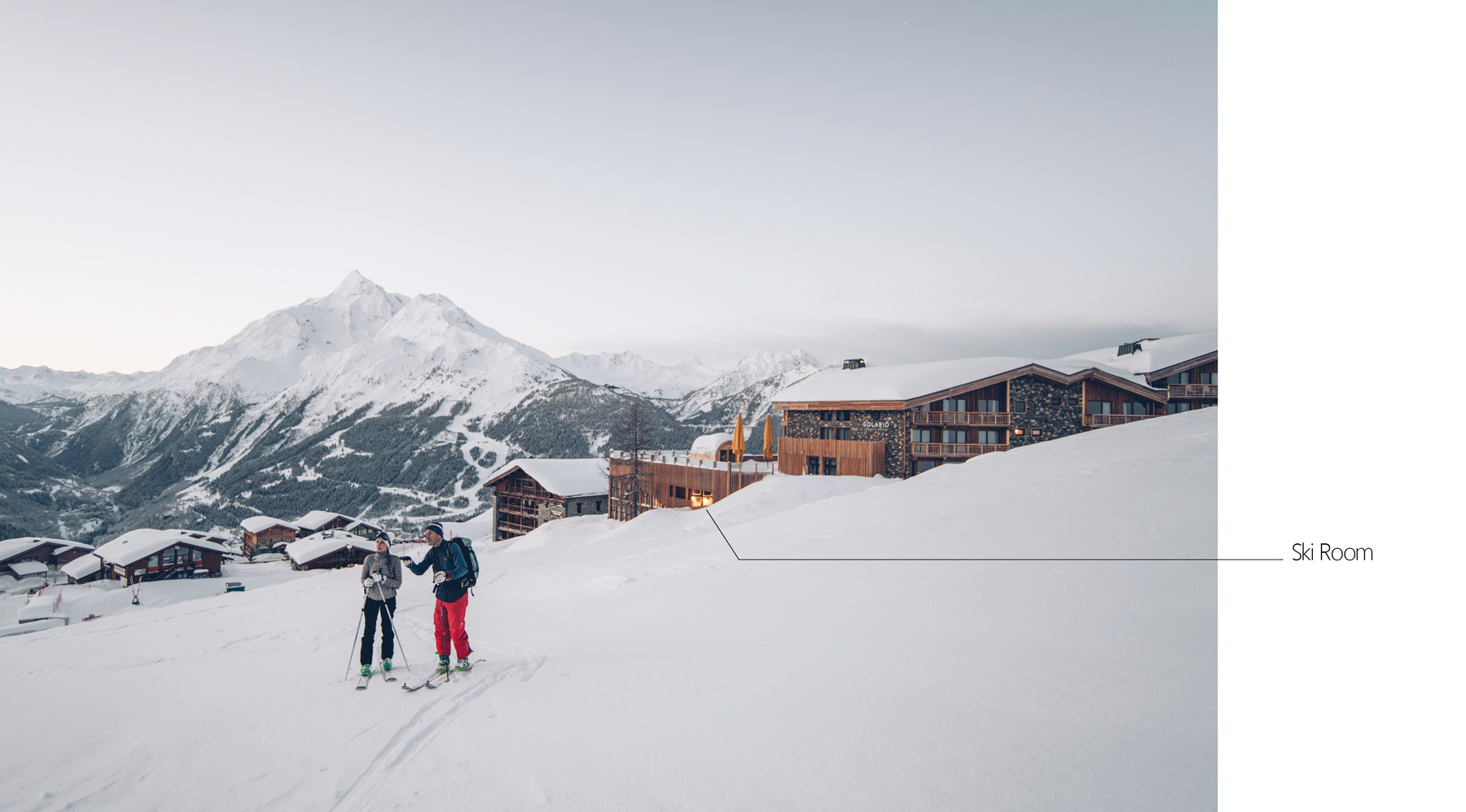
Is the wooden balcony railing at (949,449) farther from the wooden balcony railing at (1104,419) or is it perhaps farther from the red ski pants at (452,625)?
the red ski pants at (452,625)

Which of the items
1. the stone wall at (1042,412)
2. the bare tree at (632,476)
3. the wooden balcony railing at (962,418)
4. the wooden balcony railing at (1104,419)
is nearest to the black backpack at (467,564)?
the wooden balcony railing at (962,418)

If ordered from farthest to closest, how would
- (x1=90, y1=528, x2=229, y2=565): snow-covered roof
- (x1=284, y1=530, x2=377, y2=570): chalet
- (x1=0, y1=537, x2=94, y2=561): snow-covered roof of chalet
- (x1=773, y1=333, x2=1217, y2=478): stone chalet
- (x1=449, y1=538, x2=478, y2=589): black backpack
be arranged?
(x1=0, y1=537, x2=94, y2=561): snow-covered roof of chalet, (x1=284, y1=530, x2=377, y2=570): chalet, (x1=90, y1=528, x2=229, y2=565): snow-covered roof, (x1=773, y1=333, x2=1217, y2=478): stone chalet, (x1=449, y1=538, x2=478, y2=589): black backpack

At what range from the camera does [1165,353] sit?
29.3m

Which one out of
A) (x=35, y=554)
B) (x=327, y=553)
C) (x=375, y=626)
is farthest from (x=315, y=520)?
(x=375, y=626)

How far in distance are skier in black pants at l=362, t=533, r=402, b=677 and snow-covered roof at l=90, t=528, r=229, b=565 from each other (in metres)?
52.5

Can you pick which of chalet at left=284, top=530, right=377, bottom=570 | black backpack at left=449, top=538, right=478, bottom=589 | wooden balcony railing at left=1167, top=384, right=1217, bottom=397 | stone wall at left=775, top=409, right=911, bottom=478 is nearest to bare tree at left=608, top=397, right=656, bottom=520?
stone wall at left=775, top=409, right=911, bottom=478

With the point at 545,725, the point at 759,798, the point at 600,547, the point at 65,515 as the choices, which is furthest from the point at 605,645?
the point at 65,515

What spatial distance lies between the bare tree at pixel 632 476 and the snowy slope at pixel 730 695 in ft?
78.6

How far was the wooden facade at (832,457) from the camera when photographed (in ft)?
85.4

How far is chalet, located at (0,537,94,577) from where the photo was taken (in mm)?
46188

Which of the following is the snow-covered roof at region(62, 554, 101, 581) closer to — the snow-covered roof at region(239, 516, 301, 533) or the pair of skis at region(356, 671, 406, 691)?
the snow-covered roof at region(239, 516, 301, 533)

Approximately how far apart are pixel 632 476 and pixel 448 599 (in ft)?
92.0

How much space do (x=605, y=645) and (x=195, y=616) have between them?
1038 cm
